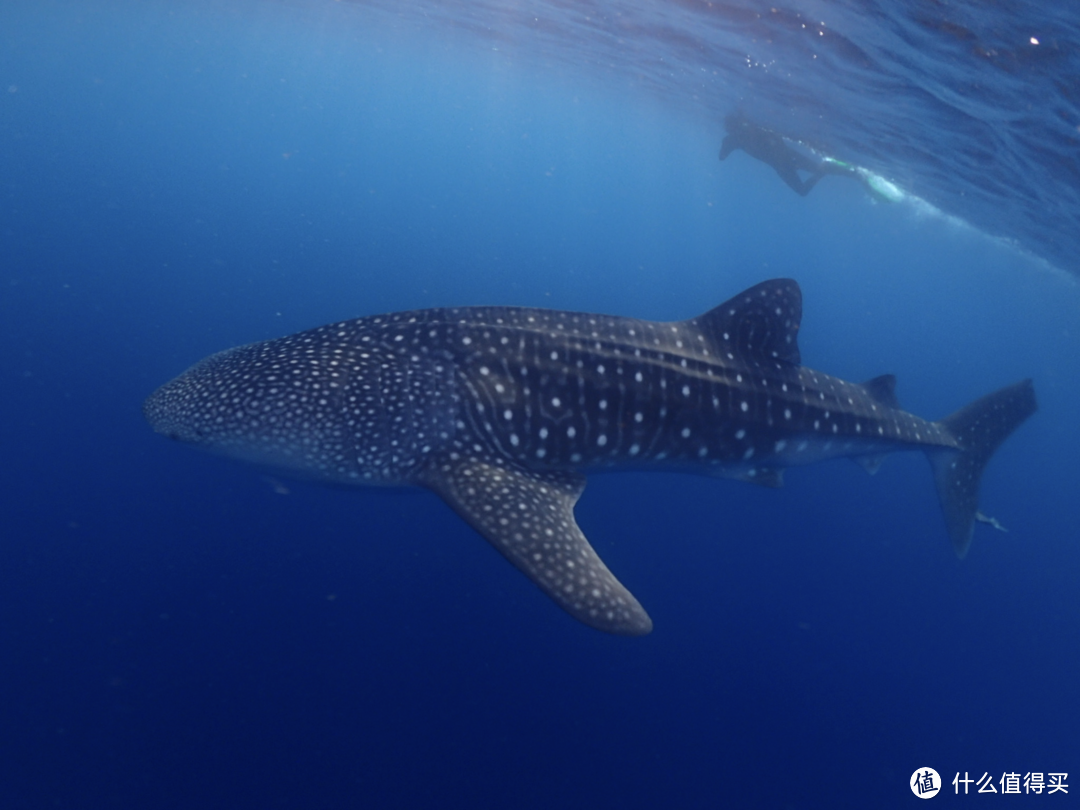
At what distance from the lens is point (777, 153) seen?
95.1ft

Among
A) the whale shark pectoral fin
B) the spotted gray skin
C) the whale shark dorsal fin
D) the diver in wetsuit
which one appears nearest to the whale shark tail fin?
the spotted gray skin

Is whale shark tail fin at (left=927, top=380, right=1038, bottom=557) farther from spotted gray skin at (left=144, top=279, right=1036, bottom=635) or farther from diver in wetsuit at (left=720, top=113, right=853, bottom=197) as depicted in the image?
diver in wetsuit at (left=720, top=113, right=853, bottom=197)

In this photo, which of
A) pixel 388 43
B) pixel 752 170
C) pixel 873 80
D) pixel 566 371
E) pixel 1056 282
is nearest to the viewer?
pixel 566 371

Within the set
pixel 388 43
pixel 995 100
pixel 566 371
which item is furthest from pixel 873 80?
pixel 388 43

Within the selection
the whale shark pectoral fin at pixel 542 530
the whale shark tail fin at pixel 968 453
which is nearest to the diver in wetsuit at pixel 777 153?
the whale shark tail fin at pixel 968 453

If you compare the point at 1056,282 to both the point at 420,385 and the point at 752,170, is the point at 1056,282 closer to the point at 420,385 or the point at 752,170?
the point at 752,170

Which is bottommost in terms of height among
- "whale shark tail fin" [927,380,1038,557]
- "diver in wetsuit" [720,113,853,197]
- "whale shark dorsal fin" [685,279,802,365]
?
"whale shark tail fin" [927,380,1038,557]

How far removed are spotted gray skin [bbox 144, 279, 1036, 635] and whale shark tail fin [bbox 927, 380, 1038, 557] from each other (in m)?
2.66

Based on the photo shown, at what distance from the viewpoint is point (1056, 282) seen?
138 feet

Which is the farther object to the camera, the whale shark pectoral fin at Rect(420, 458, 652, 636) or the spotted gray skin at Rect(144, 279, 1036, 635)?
the spotted gray skin at Rect(144, 279, 1036, 635)

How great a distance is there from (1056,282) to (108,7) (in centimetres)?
7497

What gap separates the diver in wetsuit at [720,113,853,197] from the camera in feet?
93.6

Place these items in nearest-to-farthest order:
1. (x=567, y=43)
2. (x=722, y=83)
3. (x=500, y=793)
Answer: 1. (x=500, y=793)
2. (x=722, y=83)
3. (x=567, y=43)

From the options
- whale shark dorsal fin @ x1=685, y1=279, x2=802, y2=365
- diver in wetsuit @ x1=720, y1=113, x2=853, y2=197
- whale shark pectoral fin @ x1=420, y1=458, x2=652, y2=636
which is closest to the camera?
whale shark pectoral fin @ x1=420, y1=458, x2=652, y2=636
